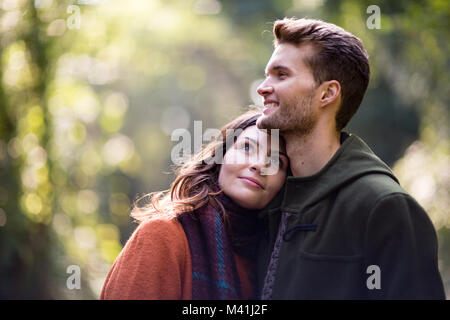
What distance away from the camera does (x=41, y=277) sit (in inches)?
237

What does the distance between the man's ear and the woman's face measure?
312 millimetres

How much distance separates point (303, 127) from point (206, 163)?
624 millimetres

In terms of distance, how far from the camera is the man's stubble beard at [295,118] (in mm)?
2465

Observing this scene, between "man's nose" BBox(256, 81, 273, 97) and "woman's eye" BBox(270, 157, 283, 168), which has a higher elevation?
"man's nose" BBox(256, 81, 273, 97)

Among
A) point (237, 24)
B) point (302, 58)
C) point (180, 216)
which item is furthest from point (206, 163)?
point (237, 24)

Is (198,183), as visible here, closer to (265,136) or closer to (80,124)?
(265,136)

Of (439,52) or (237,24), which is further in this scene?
(237,24)

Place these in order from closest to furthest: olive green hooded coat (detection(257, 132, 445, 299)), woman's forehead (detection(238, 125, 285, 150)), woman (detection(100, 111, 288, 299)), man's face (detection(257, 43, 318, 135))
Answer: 1. olive green hooded coat (detection(257, 132, 445, 299))
2. woman (detection(100, 111, 288, 299))
3. man's face (detection(257, 43, 318, 135))
4. woman's forehead (detection(238, 125, 285, 150))

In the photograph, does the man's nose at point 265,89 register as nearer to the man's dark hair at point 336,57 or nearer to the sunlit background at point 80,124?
the man's dark hair at point 336,57

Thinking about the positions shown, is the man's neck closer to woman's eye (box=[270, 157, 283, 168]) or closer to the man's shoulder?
woman's eye (box=[270, 157, 283, 168])

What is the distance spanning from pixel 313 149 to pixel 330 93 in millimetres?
286

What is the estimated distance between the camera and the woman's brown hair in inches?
99.9

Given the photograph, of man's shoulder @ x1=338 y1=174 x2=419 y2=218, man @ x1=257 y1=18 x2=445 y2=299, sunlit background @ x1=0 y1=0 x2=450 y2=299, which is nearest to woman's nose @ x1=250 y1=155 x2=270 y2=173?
man @ x1=257 y1=18 x2=445 y2=299

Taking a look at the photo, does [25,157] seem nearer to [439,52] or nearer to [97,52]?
[97,52]
